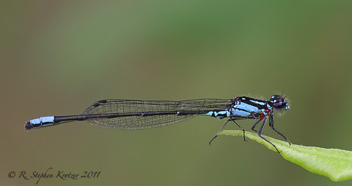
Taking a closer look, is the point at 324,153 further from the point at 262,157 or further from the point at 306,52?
the point at 306,52

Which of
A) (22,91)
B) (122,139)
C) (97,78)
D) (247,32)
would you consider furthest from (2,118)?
(247,32)

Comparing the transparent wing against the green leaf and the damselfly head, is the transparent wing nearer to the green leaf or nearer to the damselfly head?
the damselfly head

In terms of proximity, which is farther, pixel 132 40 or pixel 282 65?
pixel 132 40

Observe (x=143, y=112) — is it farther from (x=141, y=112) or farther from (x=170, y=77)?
(x=170, y=77)

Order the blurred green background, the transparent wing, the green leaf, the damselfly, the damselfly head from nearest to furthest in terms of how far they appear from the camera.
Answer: the green leaf, the damselfly head, the damselfly, the transparent wing, the blurred green background

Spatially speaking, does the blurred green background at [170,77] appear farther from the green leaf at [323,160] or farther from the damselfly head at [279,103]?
the green leaf at [323,160]

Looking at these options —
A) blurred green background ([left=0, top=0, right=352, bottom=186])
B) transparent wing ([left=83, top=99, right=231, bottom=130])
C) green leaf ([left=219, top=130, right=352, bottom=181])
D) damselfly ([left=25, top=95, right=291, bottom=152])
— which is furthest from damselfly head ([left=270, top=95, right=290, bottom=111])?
green leaf ([left=219, top=130, right=352, bottom=181])

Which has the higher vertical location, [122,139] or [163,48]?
[163,48]

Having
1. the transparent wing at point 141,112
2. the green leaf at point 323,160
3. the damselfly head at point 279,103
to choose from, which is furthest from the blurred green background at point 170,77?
the green leaf at point 323,160
